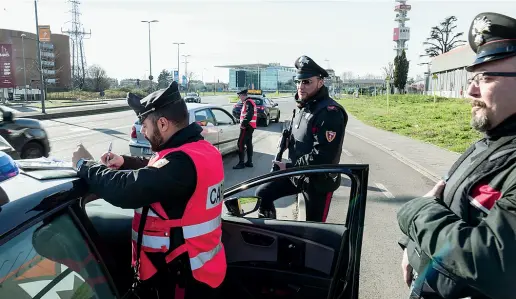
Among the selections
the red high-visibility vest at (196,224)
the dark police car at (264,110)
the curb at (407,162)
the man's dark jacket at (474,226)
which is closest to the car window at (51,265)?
the red high-visibility vest at (196,224)

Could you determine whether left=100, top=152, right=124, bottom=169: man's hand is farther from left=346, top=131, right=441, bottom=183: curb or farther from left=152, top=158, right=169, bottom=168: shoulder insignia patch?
left=346, top=131, right=441, bottom=183: curb

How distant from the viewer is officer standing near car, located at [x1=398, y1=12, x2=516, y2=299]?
1.27 metres

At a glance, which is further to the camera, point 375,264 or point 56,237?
point 375,264

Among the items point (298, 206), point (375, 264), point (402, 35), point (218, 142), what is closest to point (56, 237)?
point (375, 264)

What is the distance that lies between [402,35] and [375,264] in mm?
88102

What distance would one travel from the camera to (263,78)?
4860 inches

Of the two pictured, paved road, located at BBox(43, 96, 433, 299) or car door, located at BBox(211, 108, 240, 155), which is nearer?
paved road, located at BBox(43, 96, 433, 299)

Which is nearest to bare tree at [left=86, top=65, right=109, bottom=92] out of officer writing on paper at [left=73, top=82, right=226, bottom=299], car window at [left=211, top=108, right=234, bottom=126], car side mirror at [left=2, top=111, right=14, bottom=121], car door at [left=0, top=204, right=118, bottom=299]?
car window at [left=211, top=108, right=234, bottom=126]

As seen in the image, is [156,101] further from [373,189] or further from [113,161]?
[373,189]

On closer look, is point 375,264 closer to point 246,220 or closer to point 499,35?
point 246,220

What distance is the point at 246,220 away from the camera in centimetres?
282

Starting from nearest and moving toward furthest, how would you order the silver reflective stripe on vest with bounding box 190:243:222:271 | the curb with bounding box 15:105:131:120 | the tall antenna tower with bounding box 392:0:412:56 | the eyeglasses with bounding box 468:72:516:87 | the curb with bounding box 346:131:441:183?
the eyeglasses with bounding box 468:72:516:87, the silver reflective stripe on vest with bounding box 190:243:222:271, the curb with bounding box 346:131:441:183, the curb with bounding box 15:105:131:120, the tall antenna tower with bounding box 392:0:412:56

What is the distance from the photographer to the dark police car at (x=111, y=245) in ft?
4.66

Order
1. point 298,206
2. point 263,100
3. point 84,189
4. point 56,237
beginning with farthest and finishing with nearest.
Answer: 1. point 263,100
2. point 298,206
3. point 84,189
4. point 56,237
